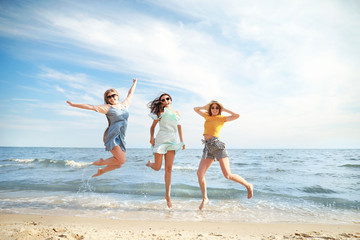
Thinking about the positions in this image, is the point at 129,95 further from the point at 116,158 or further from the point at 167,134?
the point at 116,158

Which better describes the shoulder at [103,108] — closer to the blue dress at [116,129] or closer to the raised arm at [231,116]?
the blue dress at [116,129]

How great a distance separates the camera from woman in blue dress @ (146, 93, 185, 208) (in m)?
5.25

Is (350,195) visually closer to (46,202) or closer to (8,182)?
(46,202)

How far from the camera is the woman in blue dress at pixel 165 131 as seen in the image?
207 inches

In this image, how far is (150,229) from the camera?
182 inches

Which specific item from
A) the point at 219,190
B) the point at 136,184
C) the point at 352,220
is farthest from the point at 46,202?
the point at 352,220

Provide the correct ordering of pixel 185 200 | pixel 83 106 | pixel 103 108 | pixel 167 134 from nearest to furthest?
1. pixel 83 106
2. pixel 103 108
3. pixel 167 134
4. pixel 185 200

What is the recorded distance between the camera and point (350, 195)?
8.33 m

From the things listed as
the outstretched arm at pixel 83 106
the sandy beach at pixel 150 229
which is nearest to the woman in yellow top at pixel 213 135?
the sandy beach at pixel 150 229

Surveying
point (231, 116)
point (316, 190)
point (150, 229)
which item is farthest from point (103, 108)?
point (316, 190)

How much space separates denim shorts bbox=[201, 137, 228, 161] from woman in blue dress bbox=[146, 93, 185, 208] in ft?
1.84

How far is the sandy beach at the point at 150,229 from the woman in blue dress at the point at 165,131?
1262 mm

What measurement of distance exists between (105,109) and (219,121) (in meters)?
2.48

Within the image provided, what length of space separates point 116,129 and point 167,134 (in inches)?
42.1
